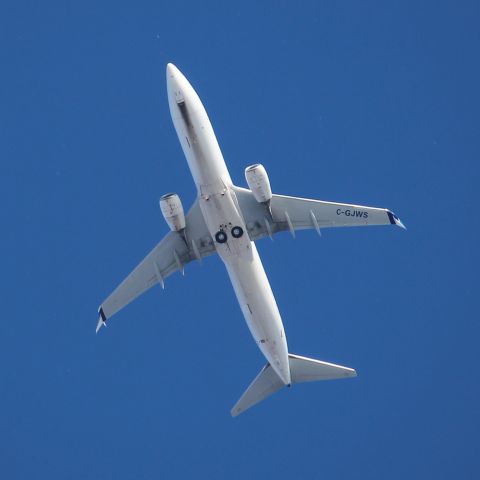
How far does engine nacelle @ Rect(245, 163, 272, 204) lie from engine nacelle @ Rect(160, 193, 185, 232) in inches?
167

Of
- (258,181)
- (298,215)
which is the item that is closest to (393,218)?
(298,215)

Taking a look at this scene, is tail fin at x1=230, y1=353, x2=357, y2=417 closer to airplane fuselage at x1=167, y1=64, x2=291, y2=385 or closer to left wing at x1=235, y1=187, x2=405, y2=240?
airplane fuselage at x1=167, y1=64, x2=291, y2=385

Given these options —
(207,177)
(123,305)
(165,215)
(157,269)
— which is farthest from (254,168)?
(123,305)

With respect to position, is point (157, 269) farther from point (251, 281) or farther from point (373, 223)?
point (373, 223)

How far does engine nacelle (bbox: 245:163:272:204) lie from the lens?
48.1m

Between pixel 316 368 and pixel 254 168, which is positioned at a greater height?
pixel 254 168

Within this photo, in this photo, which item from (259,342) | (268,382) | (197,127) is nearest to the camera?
(197,127)

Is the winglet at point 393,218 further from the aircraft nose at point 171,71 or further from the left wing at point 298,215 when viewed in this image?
the aircraft nose at point 171,71

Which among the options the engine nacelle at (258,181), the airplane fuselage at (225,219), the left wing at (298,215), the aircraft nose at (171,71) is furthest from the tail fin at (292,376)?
the aircraft nose at (171,71)

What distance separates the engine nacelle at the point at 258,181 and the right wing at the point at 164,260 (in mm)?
3835

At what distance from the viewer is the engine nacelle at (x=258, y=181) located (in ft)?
158

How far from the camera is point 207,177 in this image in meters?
47.5

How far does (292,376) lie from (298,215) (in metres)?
10.3

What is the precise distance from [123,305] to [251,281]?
358 inches
